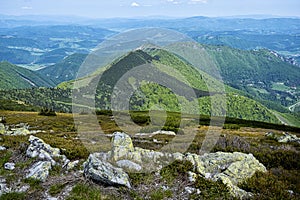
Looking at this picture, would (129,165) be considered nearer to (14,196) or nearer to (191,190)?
(191,190)

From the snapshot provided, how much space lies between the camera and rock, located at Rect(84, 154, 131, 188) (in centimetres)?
1280

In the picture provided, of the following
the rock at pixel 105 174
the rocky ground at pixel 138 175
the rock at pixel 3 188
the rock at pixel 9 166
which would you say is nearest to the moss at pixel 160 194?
the rocky ground at pixel 138 175

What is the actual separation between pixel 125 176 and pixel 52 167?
4.77 meters

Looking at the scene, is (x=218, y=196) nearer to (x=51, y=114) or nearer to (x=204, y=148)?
(x=204, y=148)

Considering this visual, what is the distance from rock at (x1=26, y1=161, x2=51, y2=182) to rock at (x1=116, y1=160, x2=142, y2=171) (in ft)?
13.1

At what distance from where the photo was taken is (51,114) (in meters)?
77.1

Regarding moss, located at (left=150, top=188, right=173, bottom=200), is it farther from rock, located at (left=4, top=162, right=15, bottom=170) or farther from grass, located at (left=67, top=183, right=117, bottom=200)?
rock, located at (left=4, top=162, right=15, bottom=170)

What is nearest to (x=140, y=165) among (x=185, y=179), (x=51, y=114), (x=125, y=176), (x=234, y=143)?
(x=125, y=176)

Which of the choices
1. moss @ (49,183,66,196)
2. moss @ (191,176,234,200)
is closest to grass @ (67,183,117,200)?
moss @ (49,183,66,196)

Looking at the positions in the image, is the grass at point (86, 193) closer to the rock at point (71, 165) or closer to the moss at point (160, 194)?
the moss at point (160, 194)

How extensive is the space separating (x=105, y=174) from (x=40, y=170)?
400 centimetres

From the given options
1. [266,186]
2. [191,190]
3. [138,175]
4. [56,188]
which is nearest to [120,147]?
[138,175]

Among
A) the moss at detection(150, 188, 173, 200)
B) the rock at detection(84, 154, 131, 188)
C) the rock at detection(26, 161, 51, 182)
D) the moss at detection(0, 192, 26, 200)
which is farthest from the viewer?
the rock at detection(26, 161, 51, 182)

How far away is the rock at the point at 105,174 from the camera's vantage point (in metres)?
12.8
